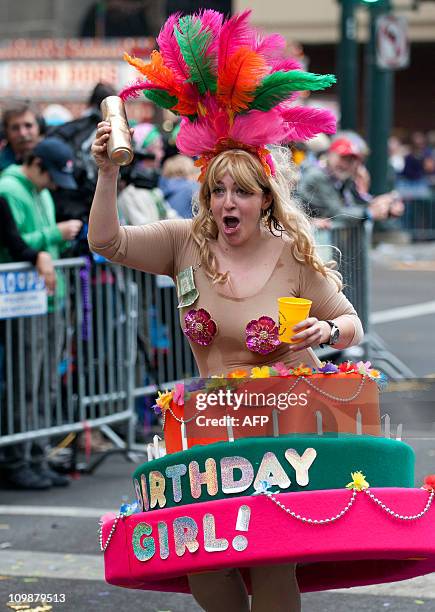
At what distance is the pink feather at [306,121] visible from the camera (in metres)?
4.55

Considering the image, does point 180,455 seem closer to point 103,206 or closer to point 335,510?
point 335,510

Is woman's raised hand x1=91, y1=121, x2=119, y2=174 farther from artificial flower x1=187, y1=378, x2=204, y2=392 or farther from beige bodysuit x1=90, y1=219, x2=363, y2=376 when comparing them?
artificial flower x1=187, y1=378, x2=204, y2=392

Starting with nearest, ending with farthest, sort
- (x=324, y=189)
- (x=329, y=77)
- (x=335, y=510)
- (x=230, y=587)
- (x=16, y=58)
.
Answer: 1. (x=335, y=510)
2. (x=230, y=587)
3. (x=329, y=77)
4. (x=324, y=189)
5. (x=16, y=58)

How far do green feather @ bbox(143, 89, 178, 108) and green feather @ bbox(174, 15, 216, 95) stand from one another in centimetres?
14

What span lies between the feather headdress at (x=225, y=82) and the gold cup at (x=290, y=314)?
0.58 m

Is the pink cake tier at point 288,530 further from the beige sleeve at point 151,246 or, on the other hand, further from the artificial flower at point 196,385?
the beige sleeve at point 151,246

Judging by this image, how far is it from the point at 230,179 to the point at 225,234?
0.17m

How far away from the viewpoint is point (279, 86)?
437 centimetres

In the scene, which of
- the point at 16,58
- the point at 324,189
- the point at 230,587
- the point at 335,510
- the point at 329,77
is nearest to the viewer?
the point at 335,510

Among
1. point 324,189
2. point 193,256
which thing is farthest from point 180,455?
point 324,189

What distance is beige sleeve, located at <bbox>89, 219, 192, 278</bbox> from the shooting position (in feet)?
14.5

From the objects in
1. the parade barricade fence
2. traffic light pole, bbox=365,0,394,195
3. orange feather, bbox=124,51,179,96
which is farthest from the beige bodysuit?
traffic light pole, bbox=365,0,394,195

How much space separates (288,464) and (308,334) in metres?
0.38

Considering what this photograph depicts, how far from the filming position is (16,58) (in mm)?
33594
